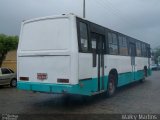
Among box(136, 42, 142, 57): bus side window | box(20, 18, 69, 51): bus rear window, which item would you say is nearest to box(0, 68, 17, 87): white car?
box(20, 18, 69, 51): bus rear window

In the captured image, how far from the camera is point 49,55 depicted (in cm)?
1058

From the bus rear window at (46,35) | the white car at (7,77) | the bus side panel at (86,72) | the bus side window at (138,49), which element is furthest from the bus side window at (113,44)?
the white car at (7,77)

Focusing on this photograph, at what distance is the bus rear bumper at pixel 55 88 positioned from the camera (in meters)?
9.95

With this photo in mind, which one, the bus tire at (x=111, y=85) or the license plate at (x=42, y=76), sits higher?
the license plate at (x=42, y=76)

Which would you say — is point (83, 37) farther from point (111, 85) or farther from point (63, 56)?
point (111, 85)

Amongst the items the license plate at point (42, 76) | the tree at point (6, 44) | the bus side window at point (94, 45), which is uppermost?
the tree at point (6, 44)

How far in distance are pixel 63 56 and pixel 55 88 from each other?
3.74 feet

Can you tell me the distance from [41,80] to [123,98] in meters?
4.31

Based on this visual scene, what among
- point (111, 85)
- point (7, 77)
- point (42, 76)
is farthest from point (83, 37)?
point (7, 77)

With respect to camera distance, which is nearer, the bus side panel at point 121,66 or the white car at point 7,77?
the bus side panel at point 121,66

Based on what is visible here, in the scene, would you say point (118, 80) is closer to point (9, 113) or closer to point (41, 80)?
point (41, 80)

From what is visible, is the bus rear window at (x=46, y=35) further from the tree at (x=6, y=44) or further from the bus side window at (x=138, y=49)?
the tree at (x=6, y=44)

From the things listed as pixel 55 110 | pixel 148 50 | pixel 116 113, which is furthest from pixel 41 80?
pixel 148 50

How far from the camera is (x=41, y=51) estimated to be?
35.4 feet
